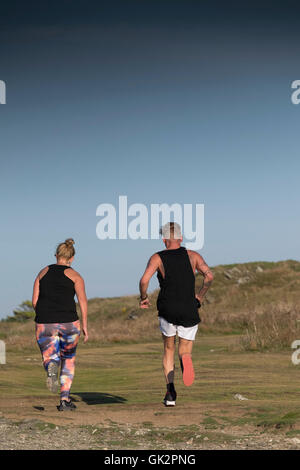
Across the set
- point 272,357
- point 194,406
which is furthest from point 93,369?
point 194,406

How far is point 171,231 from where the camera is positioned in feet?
29.7

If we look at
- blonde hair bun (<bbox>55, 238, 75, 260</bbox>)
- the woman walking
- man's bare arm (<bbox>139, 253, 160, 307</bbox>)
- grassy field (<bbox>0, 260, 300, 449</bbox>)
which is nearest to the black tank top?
the woman walking

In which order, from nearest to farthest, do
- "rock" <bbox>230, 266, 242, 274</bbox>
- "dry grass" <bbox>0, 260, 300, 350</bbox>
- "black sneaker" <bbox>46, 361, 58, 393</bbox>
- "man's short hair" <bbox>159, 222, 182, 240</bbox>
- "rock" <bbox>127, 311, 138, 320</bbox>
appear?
1. "man's short hair" <bbox>159, 222, 182, 240</bbox>
2. "black sneaker" <bbox>46, 361, 58, 393</bbox>
3. "dry grass" <bbox>0, 260, 300, 350</bbox>
4. "rock" <bbox>127, 311, 138, 320</bbox>
5. "rock" <bbox>230, 266, 242, 274</bbox>

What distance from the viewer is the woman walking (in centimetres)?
918

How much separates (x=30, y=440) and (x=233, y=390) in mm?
5422

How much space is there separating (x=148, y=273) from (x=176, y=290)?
1.46 feet

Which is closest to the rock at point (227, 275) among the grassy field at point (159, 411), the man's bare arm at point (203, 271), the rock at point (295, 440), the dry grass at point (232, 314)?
the dry grass at point (232, 314)

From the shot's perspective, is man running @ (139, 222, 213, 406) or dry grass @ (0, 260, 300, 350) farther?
dry grass @ (0, 260, 300, 350)

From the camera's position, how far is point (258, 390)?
39.1 ft

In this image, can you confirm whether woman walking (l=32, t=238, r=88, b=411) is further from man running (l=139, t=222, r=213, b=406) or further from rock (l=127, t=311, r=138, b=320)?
rock (l=127, t=311, r=138, b=320)

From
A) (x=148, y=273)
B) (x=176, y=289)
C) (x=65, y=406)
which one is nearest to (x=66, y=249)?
(x=148, y=273)

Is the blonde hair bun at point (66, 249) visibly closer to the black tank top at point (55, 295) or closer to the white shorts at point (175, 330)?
the black tank top at point (55, 295)

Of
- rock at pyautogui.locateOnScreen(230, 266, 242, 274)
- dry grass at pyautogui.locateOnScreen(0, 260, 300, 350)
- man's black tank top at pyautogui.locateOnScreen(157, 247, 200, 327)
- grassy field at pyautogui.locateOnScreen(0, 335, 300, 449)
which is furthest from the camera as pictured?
rock at pyautogui.locateOnScreen(230, 266, 242, 274)
